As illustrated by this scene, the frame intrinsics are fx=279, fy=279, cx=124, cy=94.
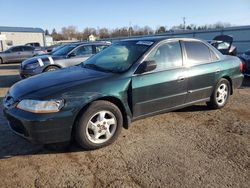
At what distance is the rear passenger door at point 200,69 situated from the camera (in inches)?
204

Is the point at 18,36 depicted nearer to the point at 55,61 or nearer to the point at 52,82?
the point at 55,61

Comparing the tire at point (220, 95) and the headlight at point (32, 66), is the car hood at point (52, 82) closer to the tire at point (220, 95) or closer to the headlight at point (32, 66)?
the tire at point (220, 95)

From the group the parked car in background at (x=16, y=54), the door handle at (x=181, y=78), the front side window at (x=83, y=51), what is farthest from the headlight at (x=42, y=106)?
the parked car in background at (x=16, y=54)

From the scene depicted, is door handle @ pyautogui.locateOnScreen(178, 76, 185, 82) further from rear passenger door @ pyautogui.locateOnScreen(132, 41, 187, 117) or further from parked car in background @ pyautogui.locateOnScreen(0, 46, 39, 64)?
parked car in background @ pyautogui.locateOnScreen(0, 46, 39, 64)

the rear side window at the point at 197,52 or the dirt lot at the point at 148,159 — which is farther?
the rear side window at the point at 197,52

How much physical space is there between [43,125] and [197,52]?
129 inches

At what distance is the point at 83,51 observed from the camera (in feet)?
34.3

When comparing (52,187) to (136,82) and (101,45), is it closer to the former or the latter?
(136,82)

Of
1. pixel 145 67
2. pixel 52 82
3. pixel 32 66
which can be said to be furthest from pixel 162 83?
pixel 32 66

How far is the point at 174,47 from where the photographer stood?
5066 mm

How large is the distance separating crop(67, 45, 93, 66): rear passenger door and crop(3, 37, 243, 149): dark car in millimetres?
4753

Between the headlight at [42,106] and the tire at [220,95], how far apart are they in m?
3.38

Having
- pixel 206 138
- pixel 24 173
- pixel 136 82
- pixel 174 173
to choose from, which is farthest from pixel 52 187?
pixel 206 138

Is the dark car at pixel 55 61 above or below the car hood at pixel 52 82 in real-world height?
below
